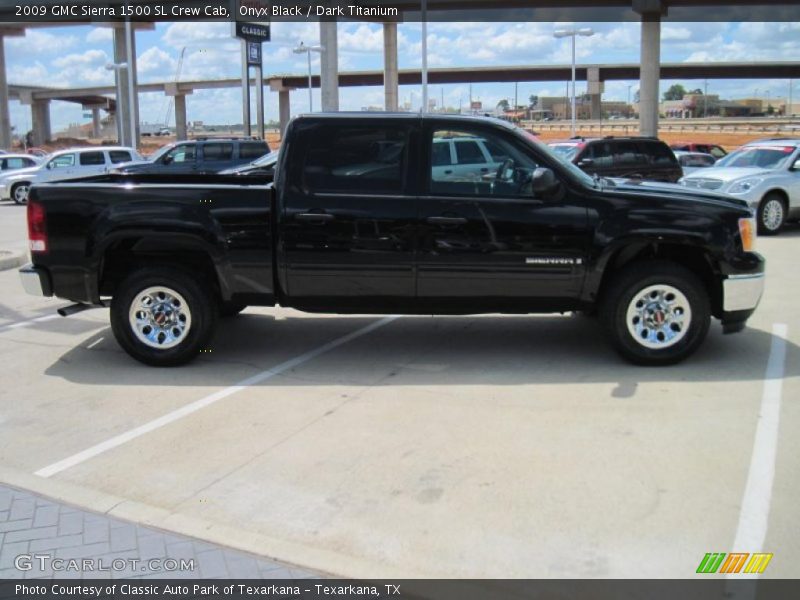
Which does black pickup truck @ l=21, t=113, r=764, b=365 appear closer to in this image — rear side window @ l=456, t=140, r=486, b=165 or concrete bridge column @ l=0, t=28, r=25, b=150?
rear side window @ l=456, t=140, r=486, b=165

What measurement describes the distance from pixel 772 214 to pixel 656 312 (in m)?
10.5

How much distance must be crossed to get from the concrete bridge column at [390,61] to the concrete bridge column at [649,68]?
1708 cm

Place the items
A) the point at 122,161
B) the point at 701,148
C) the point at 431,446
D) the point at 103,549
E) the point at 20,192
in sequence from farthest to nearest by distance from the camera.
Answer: the point at 701,148, the point at 20,192, the point at 122,161, the point at 431,446, the point at 103,549

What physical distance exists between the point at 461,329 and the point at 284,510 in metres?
4.06

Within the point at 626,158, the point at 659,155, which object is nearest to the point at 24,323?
the point at 626,158

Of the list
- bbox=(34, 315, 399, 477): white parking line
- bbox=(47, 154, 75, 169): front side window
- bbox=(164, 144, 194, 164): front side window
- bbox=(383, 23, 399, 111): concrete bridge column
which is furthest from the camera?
bbox=(383, 23, 399, 111): concrete bridge column

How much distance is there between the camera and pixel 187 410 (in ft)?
18.8

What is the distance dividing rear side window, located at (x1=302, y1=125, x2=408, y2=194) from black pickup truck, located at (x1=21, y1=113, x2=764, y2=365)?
1cm

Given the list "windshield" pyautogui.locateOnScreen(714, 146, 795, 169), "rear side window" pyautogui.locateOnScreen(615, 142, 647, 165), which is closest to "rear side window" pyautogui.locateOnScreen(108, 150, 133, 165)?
"rear side window" pyautogui.locateOnScreen(615, 142, 647, 165)

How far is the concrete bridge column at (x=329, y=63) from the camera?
45781 mm

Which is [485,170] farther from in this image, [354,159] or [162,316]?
[162,316]

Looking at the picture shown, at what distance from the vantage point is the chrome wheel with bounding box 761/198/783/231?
50.9 ft

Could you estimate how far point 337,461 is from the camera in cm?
476

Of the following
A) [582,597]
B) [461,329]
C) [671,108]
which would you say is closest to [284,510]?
[582,597]
